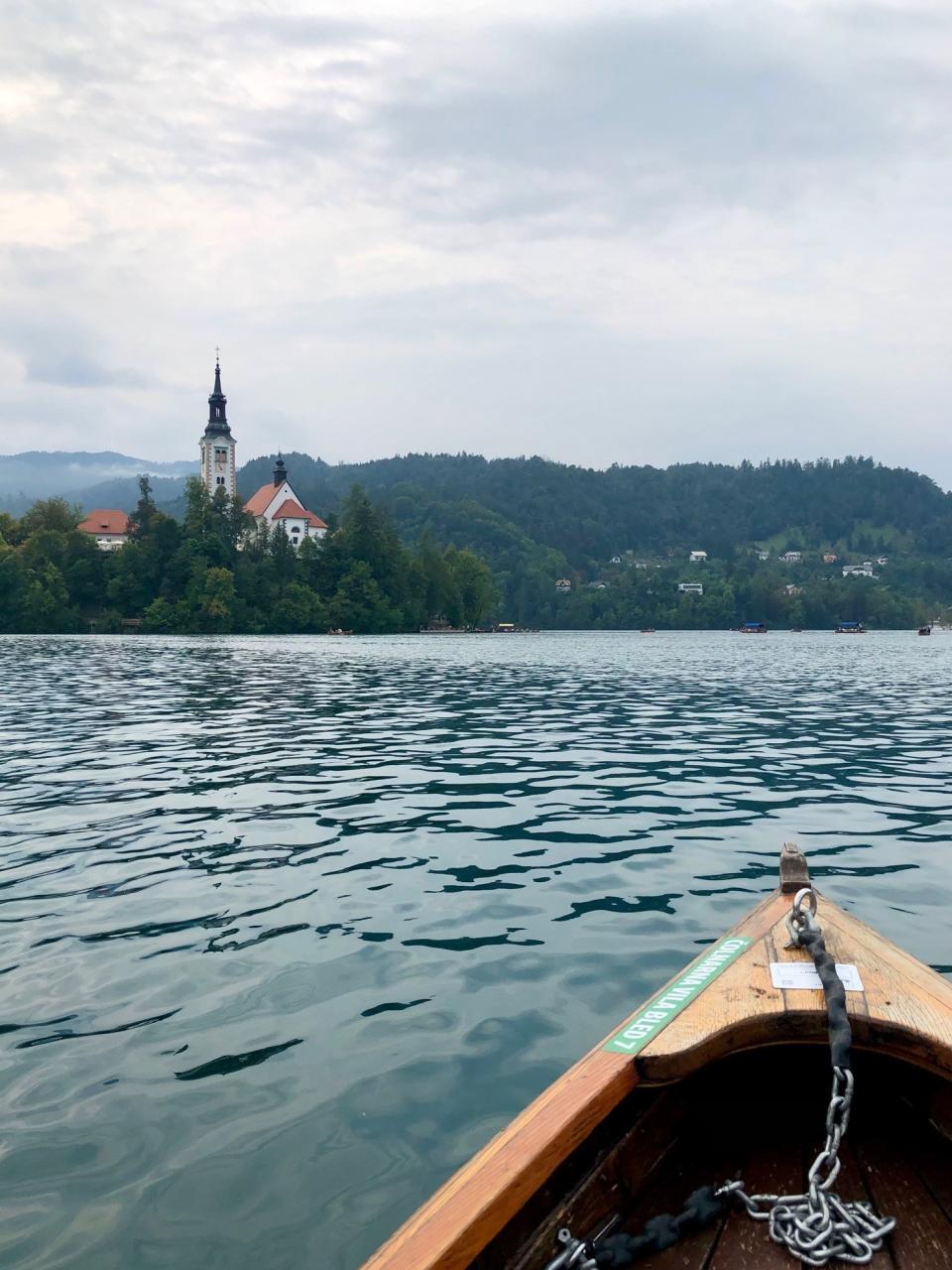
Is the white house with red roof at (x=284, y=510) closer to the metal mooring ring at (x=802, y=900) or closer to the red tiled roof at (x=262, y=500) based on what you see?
the red tiled roof at (x=262, y=500)

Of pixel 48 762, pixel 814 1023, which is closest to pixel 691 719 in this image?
pixel 48 762

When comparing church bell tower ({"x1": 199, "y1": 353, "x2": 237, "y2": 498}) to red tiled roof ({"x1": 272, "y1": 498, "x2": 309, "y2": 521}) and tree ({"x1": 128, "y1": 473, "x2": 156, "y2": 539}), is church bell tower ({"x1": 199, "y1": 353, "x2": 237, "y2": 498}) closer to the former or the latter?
red tiled roof ({"x1": 272, "y1": 498, "x2": 309, "y2": 521})

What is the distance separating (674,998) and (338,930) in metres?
4.51

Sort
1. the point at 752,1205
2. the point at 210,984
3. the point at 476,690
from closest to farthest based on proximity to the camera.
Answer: the point at 752,1205 < the point at 210,984 < the point at 476,690

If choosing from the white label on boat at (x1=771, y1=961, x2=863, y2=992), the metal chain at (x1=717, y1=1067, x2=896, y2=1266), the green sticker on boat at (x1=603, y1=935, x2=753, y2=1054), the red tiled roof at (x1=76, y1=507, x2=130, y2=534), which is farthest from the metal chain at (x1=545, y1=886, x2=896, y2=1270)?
the red tiled roof at (x1=76, y1=507, x2=130, y2=534)

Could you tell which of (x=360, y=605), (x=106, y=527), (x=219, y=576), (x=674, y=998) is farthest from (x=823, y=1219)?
(x=106, y=527)

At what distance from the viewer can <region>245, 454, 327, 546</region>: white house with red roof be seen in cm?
16888

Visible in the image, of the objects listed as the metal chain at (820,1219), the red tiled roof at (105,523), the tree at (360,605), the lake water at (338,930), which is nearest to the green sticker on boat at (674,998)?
the metal chain at (820,1219)

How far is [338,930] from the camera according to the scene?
872 cm

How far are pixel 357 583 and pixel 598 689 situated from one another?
10685 cm

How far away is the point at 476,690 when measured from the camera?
1399 inches

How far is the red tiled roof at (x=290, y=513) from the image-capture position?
16938 cm

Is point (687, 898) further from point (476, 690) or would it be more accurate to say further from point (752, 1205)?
point (476, 690)

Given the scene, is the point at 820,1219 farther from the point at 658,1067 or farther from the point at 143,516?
the point at 143,516
